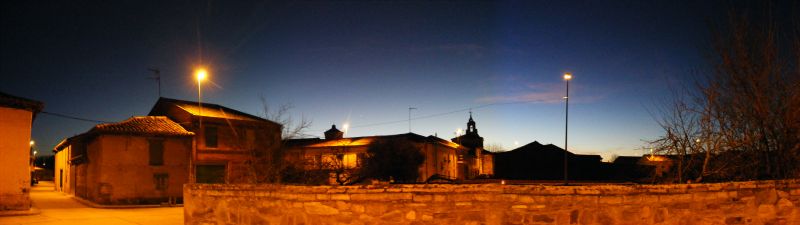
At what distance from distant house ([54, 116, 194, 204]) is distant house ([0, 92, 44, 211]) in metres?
6.84

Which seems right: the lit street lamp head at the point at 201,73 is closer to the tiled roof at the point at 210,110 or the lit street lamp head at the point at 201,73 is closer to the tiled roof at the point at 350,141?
the tiled roof at the point at 210,110

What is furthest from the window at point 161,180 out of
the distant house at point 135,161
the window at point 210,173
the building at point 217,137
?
the window at point 210,173

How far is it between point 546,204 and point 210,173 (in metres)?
28.9

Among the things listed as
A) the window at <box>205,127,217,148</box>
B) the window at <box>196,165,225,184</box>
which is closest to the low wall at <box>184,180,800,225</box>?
the window at <box>205,127,217,148</box>

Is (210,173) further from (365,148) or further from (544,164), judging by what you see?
(544,164)

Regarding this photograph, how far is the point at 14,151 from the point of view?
19.7 metres

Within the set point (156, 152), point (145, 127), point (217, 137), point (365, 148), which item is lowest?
point (365, 148)

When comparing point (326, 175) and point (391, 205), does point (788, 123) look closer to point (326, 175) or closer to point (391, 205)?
point (391, 205)

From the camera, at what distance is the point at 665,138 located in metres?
9.21

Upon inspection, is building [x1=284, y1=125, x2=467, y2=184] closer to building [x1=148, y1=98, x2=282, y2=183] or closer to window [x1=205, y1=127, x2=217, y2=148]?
building [x1=148, y1=98, x2=282, y2=183]

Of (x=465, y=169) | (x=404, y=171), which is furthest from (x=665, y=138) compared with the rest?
(x=465, y=169)

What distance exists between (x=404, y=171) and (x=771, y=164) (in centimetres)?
2919

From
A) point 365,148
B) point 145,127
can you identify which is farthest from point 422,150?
point 145,127

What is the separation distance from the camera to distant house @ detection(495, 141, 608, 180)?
47.2 metres
